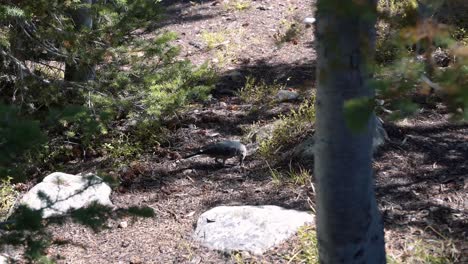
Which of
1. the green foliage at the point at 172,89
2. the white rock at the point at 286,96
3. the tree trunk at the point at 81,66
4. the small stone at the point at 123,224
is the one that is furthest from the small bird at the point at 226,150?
the white rock at the point at 286,96

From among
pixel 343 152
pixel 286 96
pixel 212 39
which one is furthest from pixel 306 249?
pixel 212 39

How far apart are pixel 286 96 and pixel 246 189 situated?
209cm

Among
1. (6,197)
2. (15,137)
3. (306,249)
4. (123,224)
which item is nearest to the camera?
(15,137)

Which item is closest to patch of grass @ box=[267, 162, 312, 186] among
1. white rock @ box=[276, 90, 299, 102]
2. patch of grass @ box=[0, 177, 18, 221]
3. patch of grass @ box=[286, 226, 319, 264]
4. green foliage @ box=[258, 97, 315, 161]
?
green foliage @ box=[258, 97, 315, 161]

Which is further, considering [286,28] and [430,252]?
[286,28]

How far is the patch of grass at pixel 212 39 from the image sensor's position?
9758 mm

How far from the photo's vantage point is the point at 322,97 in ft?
9.14

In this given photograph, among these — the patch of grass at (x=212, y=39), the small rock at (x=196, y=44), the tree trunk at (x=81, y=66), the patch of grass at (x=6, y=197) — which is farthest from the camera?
the small rock at (x=196, y=44)

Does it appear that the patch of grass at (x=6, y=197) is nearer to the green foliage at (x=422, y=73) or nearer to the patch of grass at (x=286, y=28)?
the green foliage at (x=422, y=73)

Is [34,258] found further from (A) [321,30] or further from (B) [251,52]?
(B) [251,52]

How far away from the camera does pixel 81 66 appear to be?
6344 mm

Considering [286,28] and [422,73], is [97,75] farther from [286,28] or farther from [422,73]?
[422,73]

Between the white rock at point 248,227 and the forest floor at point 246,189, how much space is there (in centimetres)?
7

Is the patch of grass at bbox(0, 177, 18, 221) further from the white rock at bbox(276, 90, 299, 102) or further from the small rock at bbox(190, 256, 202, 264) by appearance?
the white rock at bbox(276, 90, 299, 102)
